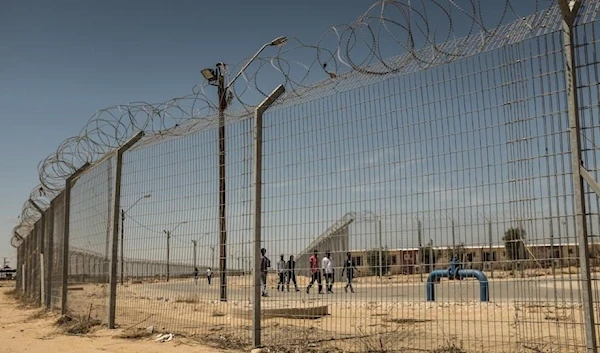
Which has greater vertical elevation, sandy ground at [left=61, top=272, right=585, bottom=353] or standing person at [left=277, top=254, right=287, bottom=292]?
standing person at [left=277, top=254, right=287, bottom=292]

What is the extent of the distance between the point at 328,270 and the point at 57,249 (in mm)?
9503

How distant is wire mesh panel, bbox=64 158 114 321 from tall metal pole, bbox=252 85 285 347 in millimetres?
4053

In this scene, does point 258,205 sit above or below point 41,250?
above

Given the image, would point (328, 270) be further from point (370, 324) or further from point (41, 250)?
point (41, 250)

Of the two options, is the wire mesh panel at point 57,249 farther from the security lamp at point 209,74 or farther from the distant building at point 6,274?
the distant building at point 6,274

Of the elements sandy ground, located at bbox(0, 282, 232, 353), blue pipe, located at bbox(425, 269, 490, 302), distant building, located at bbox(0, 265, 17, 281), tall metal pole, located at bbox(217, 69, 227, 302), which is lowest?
distant building, located at bbox(0, 265, 17, 281)

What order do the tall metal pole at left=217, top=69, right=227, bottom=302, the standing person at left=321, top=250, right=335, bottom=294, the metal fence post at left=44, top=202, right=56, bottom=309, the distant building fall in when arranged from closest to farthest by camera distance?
the standing person at left=321, top=250, right=335, bottom=294, the tall metal pole at left=217, top=69, right=227, bottom=302, the metal fence post at left=44, top=202, right=56, bottom=309, the distant building

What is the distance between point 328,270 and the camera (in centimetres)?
649

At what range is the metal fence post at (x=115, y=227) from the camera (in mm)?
9703

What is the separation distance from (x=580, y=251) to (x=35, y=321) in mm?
11436

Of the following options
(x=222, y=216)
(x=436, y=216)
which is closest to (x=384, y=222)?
(x=436, y=216)

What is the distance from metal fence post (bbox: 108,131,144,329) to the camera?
9703 mm

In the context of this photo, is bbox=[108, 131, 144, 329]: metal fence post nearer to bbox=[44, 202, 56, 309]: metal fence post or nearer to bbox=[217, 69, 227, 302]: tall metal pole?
bbox=[217, 69, 227, 302]: tall metal pole

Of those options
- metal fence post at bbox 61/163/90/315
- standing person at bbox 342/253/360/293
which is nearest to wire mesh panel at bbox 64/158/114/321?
metal fence post at bbox 61/163/90/315
